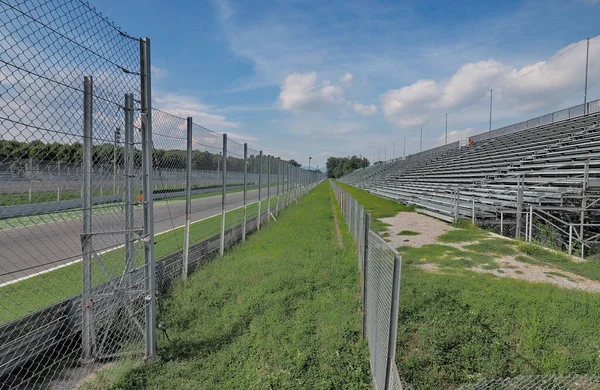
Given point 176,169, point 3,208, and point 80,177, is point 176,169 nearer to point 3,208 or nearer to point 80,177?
point 80,177

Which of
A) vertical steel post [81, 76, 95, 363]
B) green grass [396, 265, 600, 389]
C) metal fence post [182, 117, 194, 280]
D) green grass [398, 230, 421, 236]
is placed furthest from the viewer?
green grass [398, 230, 421, 236]

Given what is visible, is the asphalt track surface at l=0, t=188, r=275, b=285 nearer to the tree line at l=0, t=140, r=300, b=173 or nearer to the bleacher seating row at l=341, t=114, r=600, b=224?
the tree line at l=0, t=140, r=300, b=173

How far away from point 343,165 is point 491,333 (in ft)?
499

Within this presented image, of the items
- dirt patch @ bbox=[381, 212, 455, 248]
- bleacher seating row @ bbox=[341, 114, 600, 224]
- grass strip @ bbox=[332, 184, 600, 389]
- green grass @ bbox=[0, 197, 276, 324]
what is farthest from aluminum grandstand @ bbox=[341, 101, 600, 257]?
green grass @ bbox=[0, 197, 276, 324]

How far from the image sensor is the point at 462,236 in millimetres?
10508

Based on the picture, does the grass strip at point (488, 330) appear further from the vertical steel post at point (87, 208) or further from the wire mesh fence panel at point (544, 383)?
the vertical steel post at point (87, 208)

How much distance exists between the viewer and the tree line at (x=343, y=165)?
142 m

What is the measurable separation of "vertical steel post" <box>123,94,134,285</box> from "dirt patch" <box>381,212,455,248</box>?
696 cm

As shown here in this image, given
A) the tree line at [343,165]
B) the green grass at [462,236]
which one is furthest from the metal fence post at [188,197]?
the tree line at [343,165]

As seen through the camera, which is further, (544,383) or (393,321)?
(544,383)

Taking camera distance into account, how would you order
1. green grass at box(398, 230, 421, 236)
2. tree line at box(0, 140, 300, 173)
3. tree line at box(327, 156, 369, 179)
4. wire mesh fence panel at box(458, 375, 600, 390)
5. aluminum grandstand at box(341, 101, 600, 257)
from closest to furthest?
tree line at box(0, 140, 300, 173)
wire mesh fence panel at box(458, 375, 600, 390)
aluminum grandstand at box(341, 101, 600, 257)
green grass at box(398, 230, 421, 236)
tree line at box(327, 156, 369, 179)

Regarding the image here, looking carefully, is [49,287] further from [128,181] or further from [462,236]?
[462,236]

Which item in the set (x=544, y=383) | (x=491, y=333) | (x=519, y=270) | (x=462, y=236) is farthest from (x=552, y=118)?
(x=544, y=383)

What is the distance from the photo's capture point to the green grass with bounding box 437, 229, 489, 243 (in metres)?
10.1
